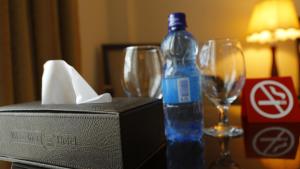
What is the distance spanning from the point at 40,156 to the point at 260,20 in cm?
159

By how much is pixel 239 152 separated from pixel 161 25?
186cm

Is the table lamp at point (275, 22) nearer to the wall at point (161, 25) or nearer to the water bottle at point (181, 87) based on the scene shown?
the wall at point (161, 25)

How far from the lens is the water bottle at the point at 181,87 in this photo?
0.51 metres

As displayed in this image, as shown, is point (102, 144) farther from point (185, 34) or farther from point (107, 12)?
point (107, 12)

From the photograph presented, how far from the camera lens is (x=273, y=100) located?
65 centimetres

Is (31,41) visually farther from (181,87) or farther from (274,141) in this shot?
(274,141)

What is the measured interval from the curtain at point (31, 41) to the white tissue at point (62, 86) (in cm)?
53

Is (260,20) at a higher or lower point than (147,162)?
higher

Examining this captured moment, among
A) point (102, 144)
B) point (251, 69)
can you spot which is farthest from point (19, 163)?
point (251, 69)

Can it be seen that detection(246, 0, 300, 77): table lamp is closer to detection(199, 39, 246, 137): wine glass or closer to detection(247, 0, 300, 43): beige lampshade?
detection(247, 0, 300, 43): beige lampshade

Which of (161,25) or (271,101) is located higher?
(161,25)

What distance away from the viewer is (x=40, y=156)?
409mm

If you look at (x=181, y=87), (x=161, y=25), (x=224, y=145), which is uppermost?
(x=161, y=25)

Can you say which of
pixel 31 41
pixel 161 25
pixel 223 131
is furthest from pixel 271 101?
pixel 161 25
